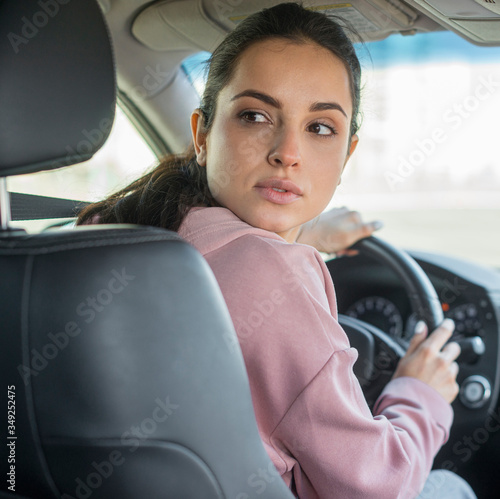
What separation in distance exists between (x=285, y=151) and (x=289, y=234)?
0.91ft

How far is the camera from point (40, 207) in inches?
54.5

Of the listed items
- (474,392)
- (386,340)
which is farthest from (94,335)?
(474,392)

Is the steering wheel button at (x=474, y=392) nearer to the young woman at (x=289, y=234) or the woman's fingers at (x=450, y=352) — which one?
the woman's fingers at (x=450, y=352)

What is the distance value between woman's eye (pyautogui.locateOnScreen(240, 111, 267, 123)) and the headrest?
0.29m

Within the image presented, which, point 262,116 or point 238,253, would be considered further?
point 262,116

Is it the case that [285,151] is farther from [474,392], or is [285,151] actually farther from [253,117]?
[474,392]

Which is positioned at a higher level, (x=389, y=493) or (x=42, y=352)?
(x=42, y=352)

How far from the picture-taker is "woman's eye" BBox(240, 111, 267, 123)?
47.2 inches

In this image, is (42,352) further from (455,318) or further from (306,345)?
(455,318)

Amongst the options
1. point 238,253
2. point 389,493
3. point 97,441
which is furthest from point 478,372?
point 97,441

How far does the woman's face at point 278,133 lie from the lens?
117 centimetres

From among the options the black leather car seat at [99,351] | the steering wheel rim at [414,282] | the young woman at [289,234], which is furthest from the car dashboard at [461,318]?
the black leather car seat at [99,351]

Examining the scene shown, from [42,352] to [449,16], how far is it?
118cm

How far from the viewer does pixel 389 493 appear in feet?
3.54
